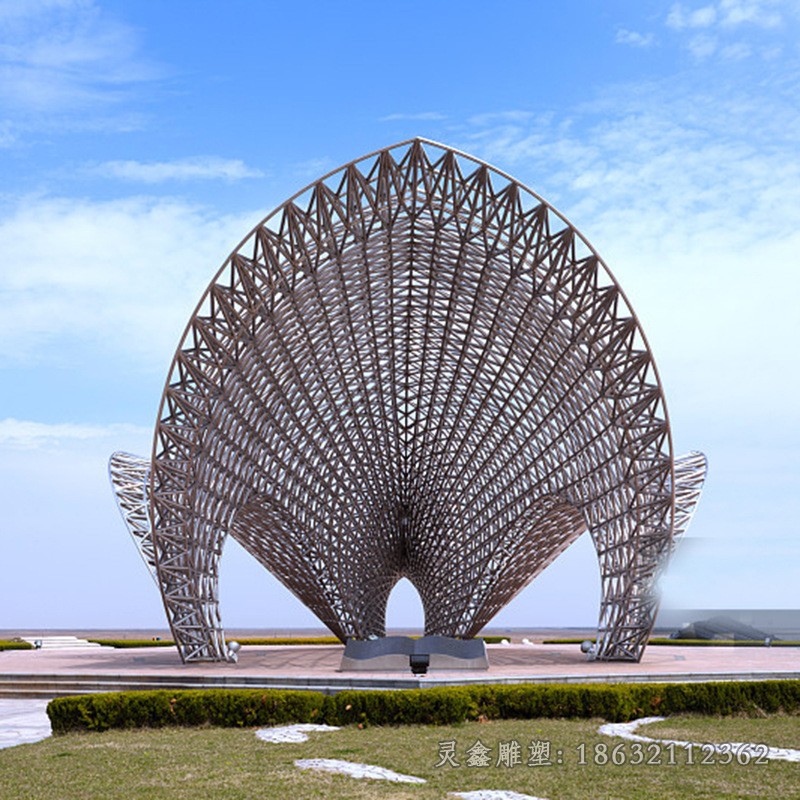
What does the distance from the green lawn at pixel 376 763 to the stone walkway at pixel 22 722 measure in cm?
150

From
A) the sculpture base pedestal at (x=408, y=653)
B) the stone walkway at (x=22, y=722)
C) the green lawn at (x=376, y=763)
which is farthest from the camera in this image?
the sculpture base pedestal at (x=408, y=653)

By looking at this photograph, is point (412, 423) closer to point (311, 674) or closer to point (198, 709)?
point (311, 674)

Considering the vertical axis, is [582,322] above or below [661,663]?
above

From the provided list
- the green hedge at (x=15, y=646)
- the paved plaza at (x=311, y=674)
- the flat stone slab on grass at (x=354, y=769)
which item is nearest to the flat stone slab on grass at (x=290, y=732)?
the flat stone slab on grass at (x=354, y=769)

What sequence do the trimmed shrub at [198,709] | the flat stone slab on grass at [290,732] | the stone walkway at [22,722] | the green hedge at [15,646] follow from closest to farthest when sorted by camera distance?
the flat stone slab on grass at [290,732]
the stone walkway at [22,722]
the trimmed shrub at [198,709]
the green hedge at [15,646]

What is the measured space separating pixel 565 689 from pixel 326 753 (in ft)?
24.5

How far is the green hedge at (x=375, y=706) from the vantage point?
70.7 feet

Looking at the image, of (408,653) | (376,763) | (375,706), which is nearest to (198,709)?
(375,706)

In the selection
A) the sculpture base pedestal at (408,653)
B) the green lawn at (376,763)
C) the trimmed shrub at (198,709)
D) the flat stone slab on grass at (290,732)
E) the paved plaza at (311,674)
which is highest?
the sculpture base pedestal at (408,653)

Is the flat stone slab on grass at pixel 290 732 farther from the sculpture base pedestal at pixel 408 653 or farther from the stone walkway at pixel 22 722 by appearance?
the sculpture base pedestal at pixel 408 653

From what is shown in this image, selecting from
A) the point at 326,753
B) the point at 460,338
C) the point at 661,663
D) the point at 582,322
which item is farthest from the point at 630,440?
the point at 326,753

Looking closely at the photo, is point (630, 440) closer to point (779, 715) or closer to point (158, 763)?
point (779, 715)

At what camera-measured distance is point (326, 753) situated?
696 inches

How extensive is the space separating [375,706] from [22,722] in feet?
32.7
